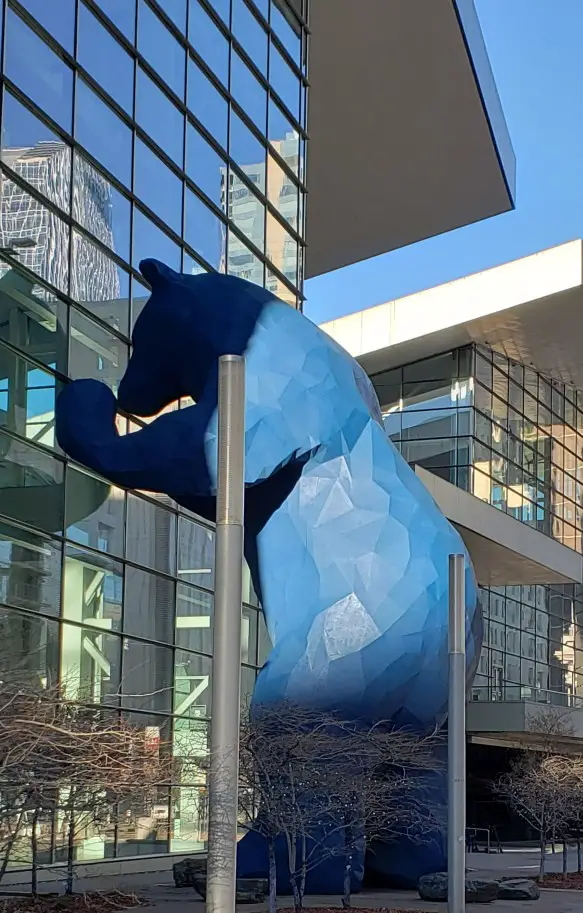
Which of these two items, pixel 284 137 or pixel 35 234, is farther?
pixel 284 137

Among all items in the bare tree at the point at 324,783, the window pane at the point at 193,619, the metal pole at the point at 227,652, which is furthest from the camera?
the window pane at the point at 193,619

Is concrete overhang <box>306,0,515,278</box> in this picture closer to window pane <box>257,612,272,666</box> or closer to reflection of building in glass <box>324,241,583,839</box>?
reflection of building in glass <box>324,241,583,839</box>

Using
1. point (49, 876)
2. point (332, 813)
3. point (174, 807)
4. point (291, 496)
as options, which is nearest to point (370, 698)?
point (332, 813)

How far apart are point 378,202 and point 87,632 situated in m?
16.0

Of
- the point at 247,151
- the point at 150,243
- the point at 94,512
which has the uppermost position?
the point at 247,151

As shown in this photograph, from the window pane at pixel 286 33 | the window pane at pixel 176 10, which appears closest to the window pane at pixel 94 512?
the window pane at pixel 176 10

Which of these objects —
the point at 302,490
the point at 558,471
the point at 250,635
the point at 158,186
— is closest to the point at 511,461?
the point at 558,471

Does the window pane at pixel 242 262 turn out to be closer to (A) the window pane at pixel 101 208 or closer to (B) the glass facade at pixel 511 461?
(A) the window pane at pixel 101 208

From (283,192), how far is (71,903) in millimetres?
14502

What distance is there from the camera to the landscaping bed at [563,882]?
64.4 ft

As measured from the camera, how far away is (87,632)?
16.9 metres

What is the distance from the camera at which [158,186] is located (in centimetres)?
1964

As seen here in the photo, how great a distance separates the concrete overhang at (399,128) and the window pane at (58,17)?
8.30m

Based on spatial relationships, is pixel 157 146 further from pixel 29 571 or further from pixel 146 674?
pixel 146 674
